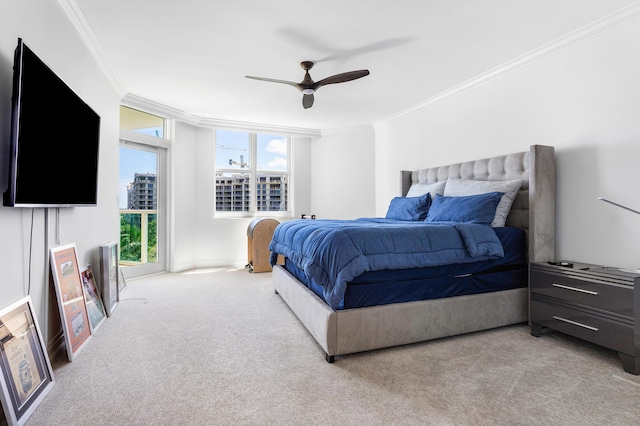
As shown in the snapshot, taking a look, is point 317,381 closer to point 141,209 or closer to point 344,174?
point 141,209

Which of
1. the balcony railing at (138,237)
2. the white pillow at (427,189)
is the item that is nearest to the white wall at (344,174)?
the white pillow at (427,189)

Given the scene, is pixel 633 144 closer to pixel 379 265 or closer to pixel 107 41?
pixel 379 265

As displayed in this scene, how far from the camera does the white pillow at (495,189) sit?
2.96 meters

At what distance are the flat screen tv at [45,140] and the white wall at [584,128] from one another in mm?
3775

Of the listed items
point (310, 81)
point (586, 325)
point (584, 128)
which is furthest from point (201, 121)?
point (586, 325)

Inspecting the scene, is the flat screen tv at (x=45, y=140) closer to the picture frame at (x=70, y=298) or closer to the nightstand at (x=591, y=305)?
the picture frame at (x=70, y=298)

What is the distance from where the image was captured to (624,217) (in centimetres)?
240

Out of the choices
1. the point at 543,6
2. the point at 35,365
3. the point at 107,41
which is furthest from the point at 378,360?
the point at 107,41

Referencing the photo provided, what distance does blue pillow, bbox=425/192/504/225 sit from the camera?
2.89 m

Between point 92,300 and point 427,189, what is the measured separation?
3660 mm

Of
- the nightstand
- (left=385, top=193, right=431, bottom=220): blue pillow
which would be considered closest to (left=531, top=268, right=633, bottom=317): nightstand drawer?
the nightstand

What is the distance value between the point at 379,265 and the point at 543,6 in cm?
218

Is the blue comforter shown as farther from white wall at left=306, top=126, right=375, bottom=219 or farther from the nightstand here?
white wall at left=306, top=126, right=375, bottom=219

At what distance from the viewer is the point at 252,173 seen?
5.96 meters
